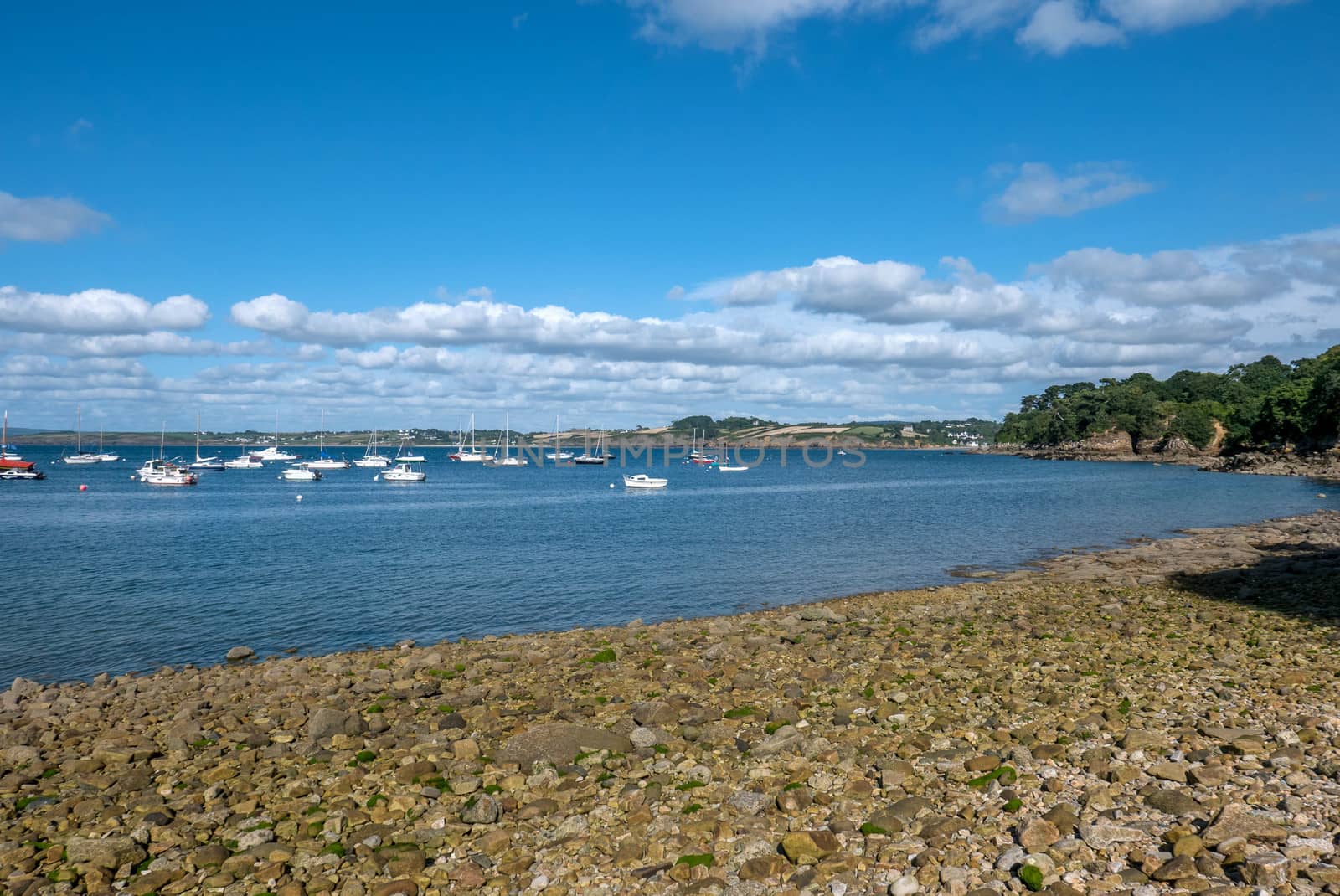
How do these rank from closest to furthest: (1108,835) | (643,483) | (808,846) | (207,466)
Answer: (1108,835)
(808,846)
(643,483)
(207,466)

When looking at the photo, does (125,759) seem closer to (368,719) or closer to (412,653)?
(368,719)

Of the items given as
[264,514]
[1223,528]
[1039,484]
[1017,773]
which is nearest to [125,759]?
[1017,773]

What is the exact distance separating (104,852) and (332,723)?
506 cm

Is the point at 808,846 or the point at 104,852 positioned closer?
the point at 808,846

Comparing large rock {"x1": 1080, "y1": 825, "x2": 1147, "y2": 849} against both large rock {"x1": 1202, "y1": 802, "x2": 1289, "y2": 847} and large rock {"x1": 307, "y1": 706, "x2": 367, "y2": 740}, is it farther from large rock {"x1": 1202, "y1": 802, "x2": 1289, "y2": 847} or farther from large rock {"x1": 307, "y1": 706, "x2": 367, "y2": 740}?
large rock {"x1": 307, "y1": 706, "x2": 367, "y2": 740}

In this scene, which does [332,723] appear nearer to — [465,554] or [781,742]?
[781,742]

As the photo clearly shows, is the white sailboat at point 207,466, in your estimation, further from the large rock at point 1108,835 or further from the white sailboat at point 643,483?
the large rock at point 1108,835

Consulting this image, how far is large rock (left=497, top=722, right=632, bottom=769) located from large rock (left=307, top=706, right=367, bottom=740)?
3.39 meters

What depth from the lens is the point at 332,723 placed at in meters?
15.4

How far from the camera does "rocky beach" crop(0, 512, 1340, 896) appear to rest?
966 cm

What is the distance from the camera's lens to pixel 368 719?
16.0 metres


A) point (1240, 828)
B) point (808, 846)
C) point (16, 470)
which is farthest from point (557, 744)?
point (16, 470)

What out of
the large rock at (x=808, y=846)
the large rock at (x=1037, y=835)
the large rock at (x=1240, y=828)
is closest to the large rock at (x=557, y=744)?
the large rock at (x=808, y=846)

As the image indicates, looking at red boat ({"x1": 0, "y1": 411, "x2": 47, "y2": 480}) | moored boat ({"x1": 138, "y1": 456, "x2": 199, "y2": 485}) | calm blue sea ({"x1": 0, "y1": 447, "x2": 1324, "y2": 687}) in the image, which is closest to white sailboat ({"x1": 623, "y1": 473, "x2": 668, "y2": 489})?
calm blue sea ({"x1": 0, "y1": 447, "x2": 1324, "y2": 687})
